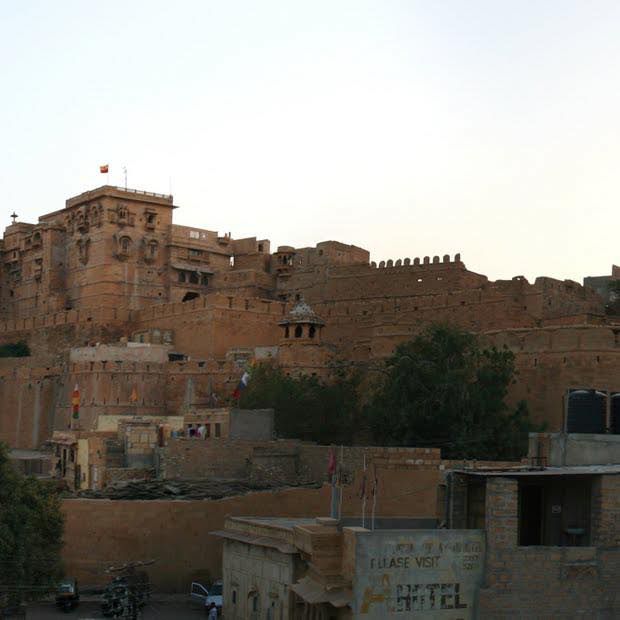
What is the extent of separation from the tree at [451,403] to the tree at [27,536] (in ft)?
33.2

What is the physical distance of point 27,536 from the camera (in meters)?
19.8

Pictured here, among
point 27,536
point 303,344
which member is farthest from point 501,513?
point 303,344

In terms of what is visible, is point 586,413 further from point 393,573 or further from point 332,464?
point 332,464

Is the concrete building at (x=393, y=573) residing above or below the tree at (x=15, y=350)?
below

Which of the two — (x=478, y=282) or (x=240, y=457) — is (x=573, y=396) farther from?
(x=478, y=282)

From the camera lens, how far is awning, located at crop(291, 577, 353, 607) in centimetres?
1249

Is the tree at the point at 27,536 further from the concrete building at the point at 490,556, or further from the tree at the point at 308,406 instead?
the tree at the point at 308,406

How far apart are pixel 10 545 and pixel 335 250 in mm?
28279

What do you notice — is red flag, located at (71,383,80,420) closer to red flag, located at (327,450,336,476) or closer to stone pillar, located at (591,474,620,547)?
red flag, located at (327,450,336,476)

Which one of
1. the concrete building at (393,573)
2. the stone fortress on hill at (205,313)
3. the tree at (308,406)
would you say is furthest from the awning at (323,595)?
the tree at (308,406)

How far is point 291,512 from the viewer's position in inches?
927

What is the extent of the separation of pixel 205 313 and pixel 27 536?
22108 mm

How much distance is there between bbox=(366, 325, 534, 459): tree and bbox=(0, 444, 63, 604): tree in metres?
10.1

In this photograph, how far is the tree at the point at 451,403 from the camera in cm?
2842
